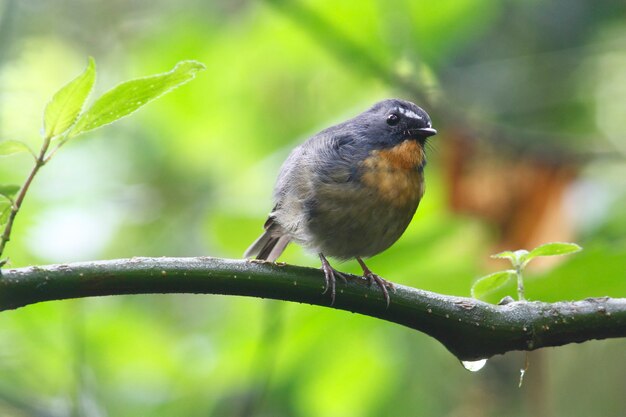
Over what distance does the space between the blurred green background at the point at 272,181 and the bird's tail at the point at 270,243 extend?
0.22ft

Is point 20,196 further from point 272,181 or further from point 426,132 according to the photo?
point 272,181

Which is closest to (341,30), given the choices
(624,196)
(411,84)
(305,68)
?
(411,84)

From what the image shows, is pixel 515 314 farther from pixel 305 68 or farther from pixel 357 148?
pixel 305 68

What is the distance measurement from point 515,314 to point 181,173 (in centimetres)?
331

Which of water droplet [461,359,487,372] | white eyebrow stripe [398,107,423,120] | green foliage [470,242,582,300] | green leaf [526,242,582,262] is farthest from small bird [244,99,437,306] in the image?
green leaf [526,242,582,262]

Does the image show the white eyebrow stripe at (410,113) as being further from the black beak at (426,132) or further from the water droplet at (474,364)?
the water droplet at (474,364)

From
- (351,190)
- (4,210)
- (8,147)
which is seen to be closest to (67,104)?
(8,147)

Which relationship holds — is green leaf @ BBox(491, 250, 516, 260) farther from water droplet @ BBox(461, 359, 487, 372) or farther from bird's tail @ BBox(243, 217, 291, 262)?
bird's tail @ BBox(243, 217, 291, 262)

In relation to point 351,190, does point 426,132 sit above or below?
above

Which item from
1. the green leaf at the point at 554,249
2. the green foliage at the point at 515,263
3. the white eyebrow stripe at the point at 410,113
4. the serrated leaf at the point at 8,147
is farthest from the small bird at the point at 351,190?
the serrated leaf at the point at 8,147

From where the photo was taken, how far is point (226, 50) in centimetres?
470

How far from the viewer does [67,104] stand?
187 cm

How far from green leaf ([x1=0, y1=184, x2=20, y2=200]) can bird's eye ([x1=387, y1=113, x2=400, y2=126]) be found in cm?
247

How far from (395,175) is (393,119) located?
0.37 m
